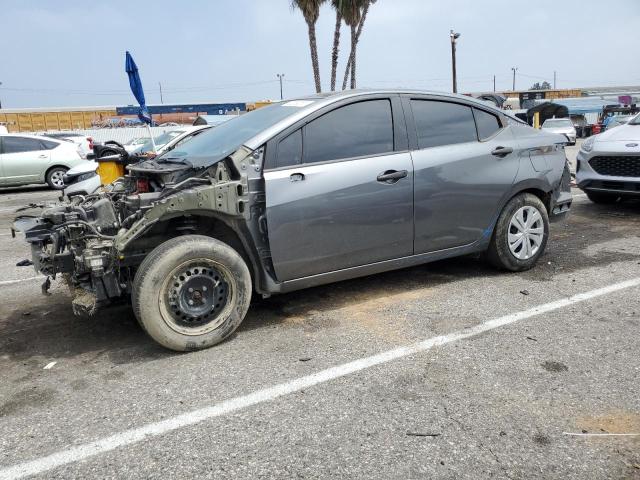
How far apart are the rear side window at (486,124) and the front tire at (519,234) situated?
0.64 meters

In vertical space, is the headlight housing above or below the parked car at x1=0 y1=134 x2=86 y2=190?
below

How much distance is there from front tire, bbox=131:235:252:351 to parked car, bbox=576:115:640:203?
6.05m

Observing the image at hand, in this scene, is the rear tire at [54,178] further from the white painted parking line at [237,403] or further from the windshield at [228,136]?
the white painted parking line at [237,403]

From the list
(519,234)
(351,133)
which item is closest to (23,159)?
(351,133)

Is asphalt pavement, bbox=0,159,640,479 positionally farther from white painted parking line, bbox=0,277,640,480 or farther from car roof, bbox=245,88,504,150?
car roof, bbox=245,88,504,150

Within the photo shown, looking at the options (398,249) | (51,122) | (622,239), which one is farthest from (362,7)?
(51,122)

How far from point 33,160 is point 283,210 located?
12.2 metres

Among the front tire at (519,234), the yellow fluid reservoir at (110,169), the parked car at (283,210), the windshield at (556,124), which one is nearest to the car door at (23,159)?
the yellow fluid reservoir at (110,169)

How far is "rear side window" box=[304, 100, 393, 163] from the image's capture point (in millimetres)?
3971

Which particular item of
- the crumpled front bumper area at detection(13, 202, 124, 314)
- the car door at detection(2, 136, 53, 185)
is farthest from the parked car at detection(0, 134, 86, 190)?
the crumpled front bumper area at detection(13, 202, 124, 314)

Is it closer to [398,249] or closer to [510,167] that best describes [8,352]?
[398,249]

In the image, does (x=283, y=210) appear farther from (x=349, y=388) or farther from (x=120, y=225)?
(x=349, y=388)

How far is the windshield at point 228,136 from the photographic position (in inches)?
154

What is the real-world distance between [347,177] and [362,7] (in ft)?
71.5
